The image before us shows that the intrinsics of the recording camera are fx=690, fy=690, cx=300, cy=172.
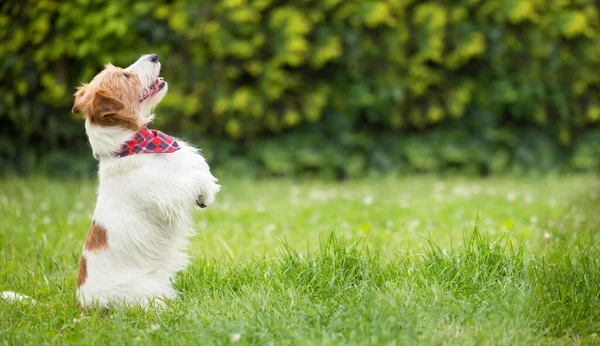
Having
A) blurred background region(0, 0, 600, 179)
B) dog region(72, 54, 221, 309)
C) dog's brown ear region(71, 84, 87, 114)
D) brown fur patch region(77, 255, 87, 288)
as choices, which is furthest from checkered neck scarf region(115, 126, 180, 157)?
blurred background region(0, 0, 600, 179)

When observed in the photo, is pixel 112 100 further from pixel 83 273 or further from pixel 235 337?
pixel 235 337

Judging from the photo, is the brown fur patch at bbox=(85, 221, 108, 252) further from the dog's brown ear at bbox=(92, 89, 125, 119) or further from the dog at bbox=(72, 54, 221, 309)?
the dog's brown ear at bbox=(92, 89, 125, 119)

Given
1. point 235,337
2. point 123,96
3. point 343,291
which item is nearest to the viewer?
point 235,337

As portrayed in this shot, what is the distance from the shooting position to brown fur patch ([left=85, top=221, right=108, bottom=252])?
3.56m

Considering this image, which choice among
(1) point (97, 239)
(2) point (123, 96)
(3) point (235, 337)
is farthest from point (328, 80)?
(3) point (235, 337)

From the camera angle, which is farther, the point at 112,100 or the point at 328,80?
the point at 328,80

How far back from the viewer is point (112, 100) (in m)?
3.53

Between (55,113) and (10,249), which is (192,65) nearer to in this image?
(55,113)

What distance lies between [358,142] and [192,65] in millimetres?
2263

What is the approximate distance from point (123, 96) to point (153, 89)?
0.20 meters

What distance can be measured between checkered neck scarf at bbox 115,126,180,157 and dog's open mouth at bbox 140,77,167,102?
19 cm

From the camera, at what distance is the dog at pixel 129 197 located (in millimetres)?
3533

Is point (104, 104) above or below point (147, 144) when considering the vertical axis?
above

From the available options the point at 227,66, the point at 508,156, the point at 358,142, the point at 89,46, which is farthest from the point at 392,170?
the point at 89,46
